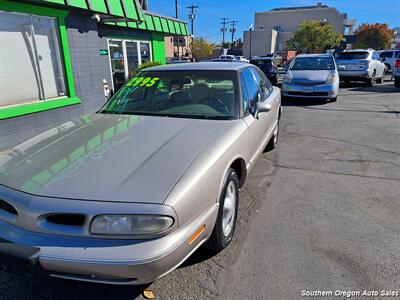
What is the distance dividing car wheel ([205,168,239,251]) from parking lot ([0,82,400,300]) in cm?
14

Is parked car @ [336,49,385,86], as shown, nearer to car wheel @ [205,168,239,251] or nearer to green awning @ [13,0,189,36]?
green awning @ [13,0,189,36]

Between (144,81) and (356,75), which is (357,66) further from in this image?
(144,81)

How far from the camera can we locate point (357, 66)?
13438 mm

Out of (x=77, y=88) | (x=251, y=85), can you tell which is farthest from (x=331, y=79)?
(x=77, y=88)

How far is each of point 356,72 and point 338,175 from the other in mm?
11336

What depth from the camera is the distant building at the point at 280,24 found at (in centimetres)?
6322

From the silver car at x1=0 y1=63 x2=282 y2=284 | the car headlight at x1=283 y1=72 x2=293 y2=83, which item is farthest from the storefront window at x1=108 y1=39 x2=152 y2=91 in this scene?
the silver car at x1=0 y1=63 x2=282 y2=284

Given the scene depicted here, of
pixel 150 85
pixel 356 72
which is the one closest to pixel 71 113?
pixel 150 85

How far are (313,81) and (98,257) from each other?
9152 mm

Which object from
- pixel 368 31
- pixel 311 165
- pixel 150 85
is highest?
pixel 368 31

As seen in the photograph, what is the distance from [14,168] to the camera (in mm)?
2197

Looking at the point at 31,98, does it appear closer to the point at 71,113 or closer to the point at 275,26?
the point at 71,113

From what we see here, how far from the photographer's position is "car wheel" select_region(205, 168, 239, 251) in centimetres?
237

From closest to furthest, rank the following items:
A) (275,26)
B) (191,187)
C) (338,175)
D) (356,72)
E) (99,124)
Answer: (191,187) → (99,124) → (338,175) → (356,72) → (275,26)
